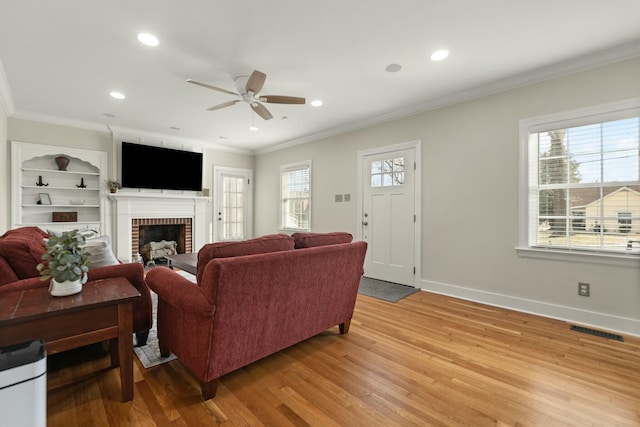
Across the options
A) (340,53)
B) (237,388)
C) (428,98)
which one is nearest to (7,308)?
(237,388)

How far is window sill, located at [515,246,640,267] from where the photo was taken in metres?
2.58

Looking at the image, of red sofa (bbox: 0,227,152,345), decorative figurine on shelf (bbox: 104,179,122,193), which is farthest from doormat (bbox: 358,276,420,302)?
decorative figurine on shelf (bbox: 104,179,122,193)

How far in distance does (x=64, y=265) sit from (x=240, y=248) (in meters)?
0.92

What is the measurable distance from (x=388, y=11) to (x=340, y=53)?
638 mm

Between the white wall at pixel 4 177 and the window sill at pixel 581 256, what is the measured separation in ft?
21.4

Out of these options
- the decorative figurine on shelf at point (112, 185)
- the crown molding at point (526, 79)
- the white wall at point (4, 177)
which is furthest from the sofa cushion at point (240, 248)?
the decorative figurine on shelf at point (112, 185)

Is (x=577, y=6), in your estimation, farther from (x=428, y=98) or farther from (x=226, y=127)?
(x=226, y=127)

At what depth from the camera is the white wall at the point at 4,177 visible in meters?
3.87

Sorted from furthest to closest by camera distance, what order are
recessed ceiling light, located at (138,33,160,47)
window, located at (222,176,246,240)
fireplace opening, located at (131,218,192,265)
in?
1. window, located at (222,176,246,240)
2. fireplace opening, located at (131,218,192,265)
3. recessed ceiling light, located at (138,33,160,47)

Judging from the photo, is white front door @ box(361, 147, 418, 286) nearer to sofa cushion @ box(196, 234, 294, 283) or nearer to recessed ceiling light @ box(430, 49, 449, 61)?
recessed ceiling light @ box(430, 49, 449, 61)

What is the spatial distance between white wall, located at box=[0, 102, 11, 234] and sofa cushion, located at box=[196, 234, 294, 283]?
162 inches

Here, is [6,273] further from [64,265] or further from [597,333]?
[597,333]

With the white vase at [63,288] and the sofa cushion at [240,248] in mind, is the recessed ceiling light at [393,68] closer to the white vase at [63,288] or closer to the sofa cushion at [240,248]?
the sofa cushion at [240,248]

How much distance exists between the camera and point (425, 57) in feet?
8.96
